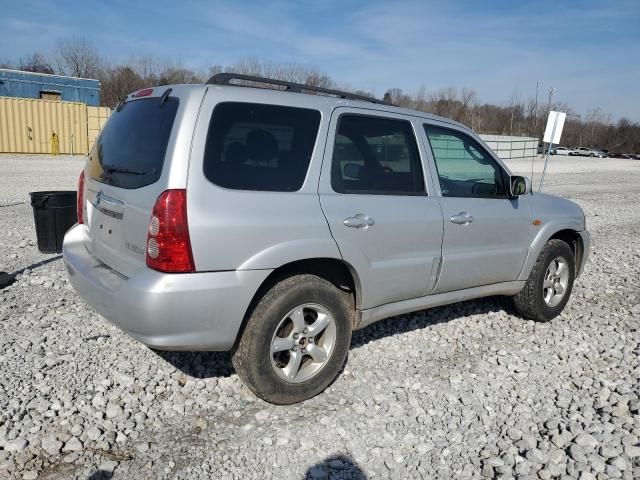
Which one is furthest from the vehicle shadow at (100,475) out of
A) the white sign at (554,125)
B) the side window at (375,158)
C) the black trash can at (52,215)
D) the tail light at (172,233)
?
the white sign at (554,125)

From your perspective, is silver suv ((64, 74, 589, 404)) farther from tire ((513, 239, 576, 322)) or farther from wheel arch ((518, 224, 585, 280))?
tire ((513, 239, 576, 322))

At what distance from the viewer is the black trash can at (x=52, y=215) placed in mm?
5877

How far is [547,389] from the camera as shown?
3.76 m

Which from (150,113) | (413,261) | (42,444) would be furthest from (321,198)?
(42,444)

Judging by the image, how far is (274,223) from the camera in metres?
3.08

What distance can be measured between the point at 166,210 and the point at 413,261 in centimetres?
182

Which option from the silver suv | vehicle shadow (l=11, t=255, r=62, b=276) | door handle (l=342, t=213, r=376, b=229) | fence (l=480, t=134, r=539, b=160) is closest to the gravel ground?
the silver suv

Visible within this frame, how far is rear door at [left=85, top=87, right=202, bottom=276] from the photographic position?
9.62 ft

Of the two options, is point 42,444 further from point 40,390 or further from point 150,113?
point 150,113

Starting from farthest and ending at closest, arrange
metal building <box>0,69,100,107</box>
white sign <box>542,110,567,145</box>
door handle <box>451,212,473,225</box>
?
metal building <box>0,69,100,107</box> → white sign <box>542,110,567,145</box> → door handle <box>451,212,473,225</box>

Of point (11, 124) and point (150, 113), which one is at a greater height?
point (150, 113)

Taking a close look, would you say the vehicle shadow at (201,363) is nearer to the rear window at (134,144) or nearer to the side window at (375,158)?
the rear window at (134,144)

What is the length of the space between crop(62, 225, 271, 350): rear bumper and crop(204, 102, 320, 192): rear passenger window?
0.54m

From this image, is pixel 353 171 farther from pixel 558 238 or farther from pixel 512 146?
pixel 512 146
